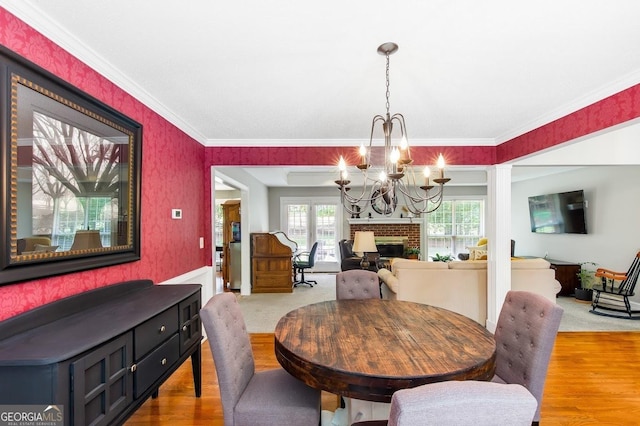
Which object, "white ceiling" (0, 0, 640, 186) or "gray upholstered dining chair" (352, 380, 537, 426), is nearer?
"gray upholstered dining chair" (352, 380, 537, 426)

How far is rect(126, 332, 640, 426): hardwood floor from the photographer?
7.34 feet

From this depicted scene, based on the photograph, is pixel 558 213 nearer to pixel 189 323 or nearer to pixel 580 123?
pixel 580 123

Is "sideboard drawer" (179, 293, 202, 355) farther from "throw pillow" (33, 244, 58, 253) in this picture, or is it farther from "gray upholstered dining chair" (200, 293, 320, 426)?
"throw pillow" (33, 244, 58, 253)

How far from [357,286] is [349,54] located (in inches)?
73.9

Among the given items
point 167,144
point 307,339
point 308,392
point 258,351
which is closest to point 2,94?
point 167,144

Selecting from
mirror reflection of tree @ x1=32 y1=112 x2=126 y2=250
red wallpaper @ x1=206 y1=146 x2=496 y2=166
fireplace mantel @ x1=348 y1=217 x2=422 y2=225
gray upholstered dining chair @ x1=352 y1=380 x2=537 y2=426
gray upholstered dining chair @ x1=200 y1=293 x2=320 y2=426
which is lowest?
gray upholstered dining chair @ x1=200 y1=293 x2=320 y2=426

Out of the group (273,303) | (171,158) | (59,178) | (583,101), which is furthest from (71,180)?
(273,303)

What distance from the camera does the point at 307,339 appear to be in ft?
5.51

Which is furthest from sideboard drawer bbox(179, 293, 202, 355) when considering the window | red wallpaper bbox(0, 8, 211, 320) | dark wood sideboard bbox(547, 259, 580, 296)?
the window

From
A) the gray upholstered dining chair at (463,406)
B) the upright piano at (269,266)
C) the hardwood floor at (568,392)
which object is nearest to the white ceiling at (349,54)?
the gray upholstered dining chair at (463,406)

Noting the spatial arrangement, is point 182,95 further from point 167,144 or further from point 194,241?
point 194,241

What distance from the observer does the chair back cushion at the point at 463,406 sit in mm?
789

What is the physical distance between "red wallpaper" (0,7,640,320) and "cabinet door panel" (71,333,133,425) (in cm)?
50
